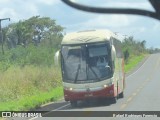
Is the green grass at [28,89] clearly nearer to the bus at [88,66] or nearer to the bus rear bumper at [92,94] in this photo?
the bus rear bumper at [92,94]

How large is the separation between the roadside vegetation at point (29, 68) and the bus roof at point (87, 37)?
325cm

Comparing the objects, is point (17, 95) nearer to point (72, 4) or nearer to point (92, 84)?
point (92, 84)

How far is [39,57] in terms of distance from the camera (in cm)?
4716

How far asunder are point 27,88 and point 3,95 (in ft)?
13.6

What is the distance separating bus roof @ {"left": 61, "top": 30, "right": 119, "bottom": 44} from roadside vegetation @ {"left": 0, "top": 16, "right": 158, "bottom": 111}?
3245 millimetres

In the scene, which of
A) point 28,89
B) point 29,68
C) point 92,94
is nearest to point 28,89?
point 28,89

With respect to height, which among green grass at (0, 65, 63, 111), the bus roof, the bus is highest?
the bus roof

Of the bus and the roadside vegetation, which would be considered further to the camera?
the roadside vegetation

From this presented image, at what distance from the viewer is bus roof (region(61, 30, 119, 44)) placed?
66.2ft

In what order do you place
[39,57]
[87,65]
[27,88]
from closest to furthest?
[87,65] < [27,88] < [39,57]

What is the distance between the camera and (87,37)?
20391 millimetres

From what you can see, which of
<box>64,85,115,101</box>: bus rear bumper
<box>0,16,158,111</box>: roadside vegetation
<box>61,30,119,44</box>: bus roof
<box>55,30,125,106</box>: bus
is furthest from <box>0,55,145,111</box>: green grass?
<box>61,30,119,44</box>: bus roof

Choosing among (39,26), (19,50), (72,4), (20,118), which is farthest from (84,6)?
(39,26)

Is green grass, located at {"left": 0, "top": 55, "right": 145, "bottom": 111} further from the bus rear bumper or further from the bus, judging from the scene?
the bus
